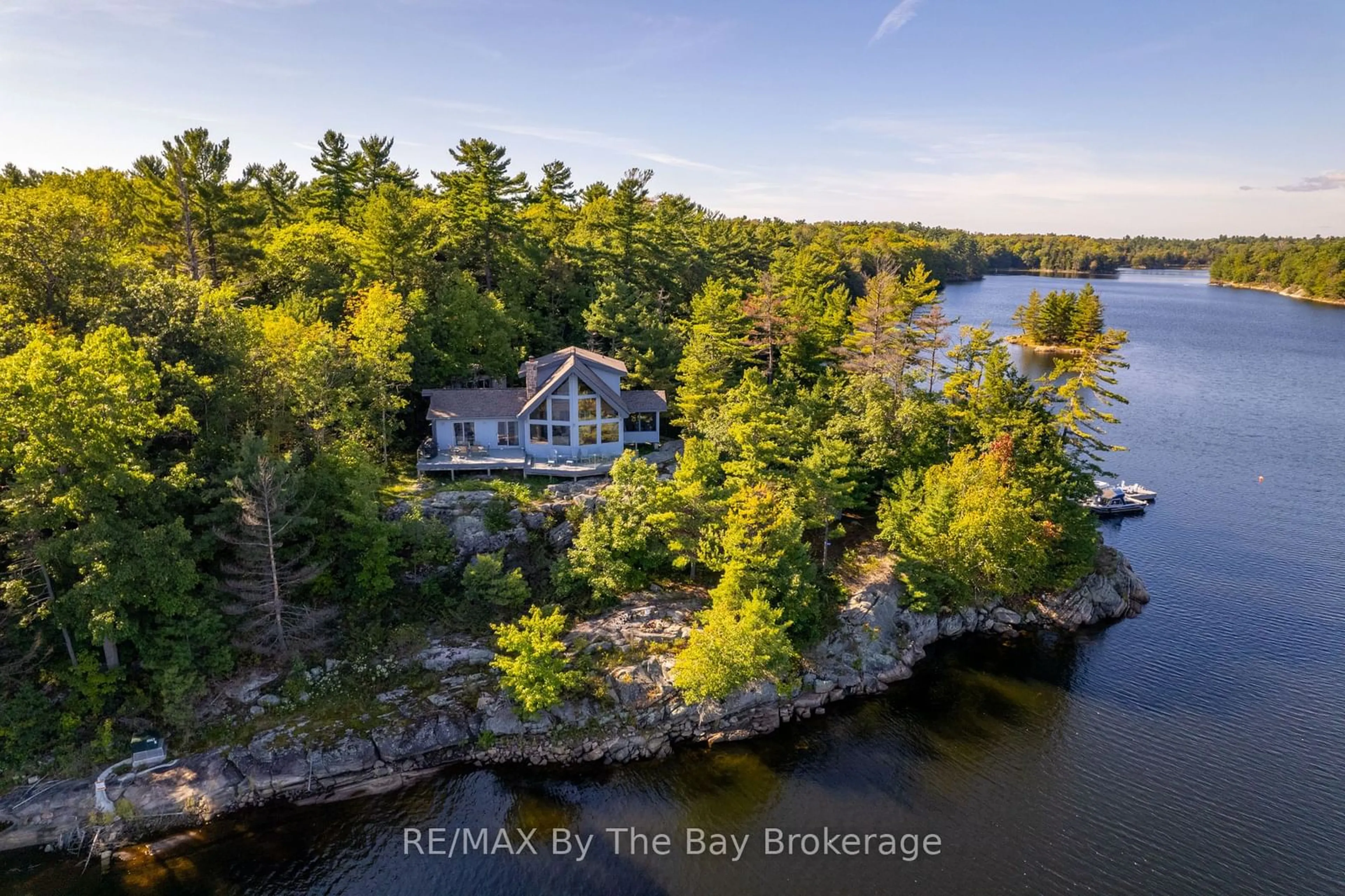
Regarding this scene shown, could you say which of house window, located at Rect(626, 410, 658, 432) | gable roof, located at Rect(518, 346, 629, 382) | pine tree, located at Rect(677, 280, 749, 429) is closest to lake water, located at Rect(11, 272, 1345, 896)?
pine tree, located at Rect(677, 280, 749, 429)

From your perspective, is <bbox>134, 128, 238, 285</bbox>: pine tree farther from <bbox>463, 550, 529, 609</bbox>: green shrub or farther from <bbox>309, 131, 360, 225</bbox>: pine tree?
<bbox>463, 550, 529, 609</bbox>: green shrub

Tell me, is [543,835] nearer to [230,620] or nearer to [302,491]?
[230,620]

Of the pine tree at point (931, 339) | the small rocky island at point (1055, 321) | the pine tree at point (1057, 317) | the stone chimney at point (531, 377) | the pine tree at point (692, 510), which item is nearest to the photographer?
the pine tree at point (692, 510)

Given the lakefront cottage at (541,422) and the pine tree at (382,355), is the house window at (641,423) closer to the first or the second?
the lakefront cottage at (541,422)

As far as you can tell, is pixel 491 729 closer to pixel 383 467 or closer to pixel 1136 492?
pixel 383 467

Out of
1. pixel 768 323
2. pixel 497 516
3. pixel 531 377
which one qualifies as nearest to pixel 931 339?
pixel 768 323

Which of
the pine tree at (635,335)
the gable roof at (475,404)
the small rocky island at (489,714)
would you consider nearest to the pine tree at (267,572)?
the small rocky island at (489,714)

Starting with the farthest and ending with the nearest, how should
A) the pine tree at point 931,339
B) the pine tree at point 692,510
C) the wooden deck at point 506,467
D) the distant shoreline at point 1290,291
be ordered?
the distant shoreline at point 1290,291 < the pine tree at point 931,339 < the wooden deck at point 506,467 < the pine tree at point 692,510
